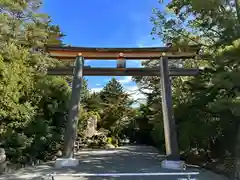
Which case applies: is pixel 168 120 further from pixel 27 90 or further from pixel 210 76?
pixel 27 90

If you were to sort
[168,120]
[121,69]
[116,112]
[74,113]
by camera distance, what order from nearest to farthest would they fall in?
[168,120]
[74,113]
[121,69]
[116,112]

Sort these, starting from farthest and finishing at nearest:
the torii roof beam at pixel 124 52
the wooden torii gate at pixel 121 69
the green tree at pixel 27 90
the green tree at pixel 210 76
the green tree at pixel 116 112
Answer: the green tree at pixel 116 112
the torii roof beam at pixel 124 52
the wooden torii gate at pixel 121 69
the green tree at pixel 27 90
the green tree at pixel 210 76

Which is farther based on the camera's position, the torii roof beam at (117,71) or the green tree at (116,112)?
the green tree at (116,112)

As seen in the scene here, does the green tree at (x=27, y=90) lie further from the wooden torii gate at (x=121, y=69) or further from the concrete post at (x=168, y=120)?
the concrete post at (x=168, y=120)

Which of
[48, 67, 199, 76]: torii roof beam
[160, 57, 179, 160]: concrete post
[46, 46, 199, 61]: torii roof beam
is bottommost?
[160, 57, 179, 160]: concrete post

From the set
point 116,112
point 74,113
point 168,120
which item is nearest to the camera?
point 168,120

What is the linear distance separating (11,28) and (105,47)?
3753 millimetres

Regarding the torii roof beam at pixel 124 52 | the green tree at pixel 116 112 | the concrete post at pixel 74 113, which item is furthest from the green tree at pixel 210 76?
the green tree at pixel 116 112

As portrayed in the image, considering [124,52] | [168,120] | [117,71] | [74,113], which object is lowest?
[168,120]

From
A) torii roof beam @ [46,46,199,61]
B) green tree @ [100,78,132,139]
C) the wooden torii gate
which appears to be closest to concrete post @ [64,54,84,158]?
the wooden torii gate

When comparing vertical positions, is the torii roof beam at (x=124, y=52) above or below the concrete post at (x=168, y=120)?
above

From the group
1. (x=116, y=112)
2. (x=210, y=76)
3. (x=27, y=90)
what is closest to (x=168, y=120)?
(x=210, y=76)

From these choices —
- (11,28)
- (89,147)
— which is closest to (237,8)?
(11,28)

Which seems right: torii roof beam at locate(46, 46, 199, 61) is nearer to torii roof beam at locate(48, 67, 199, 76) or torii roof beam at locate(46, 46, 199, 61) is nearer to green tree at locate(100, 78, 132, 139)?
torii roof beam at locate(48, 67, 199, 76)
